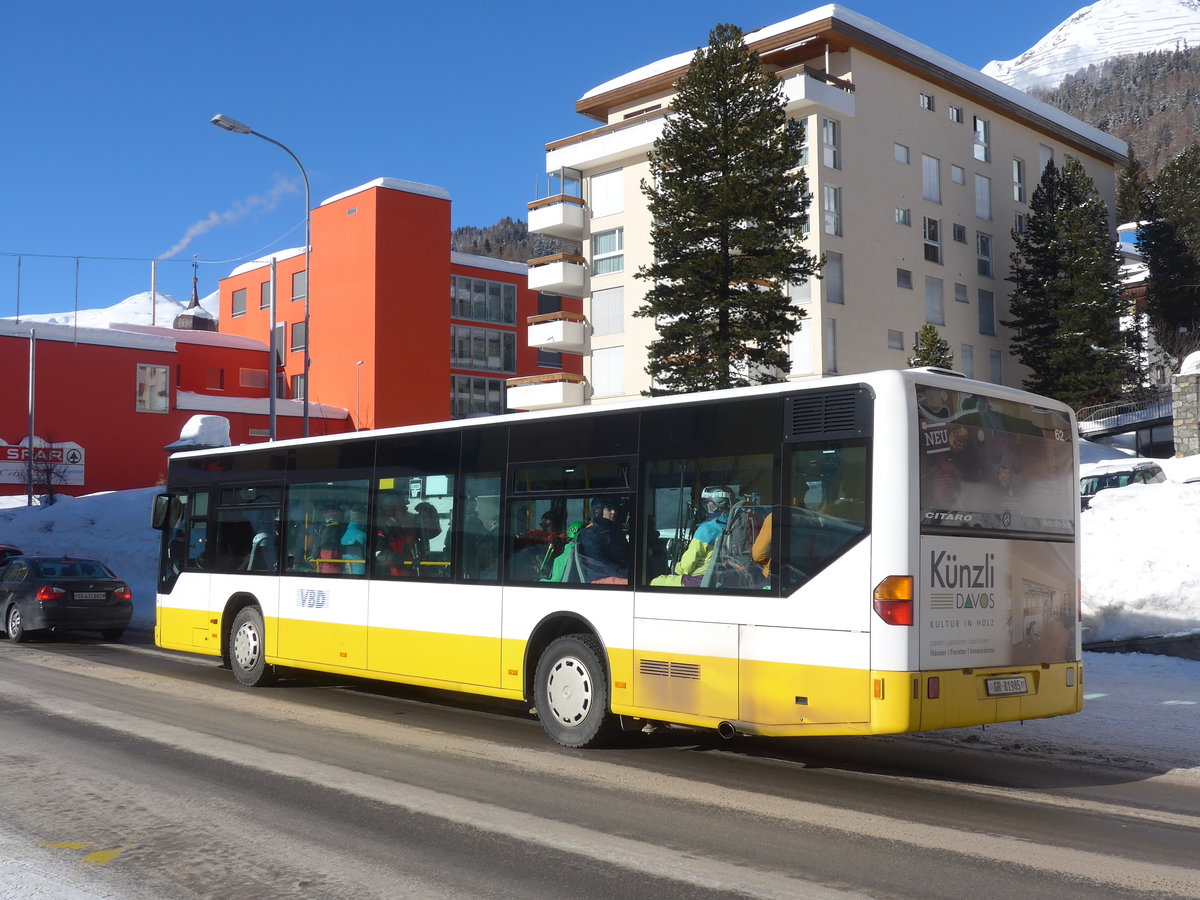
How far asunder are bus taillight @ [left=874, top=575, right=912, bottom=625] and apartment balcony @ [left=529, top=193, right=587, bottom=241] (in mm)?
44430

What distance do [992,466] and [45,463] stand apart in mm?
51936

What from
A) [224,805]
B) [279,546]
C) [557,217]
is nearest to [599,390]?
[557,217]

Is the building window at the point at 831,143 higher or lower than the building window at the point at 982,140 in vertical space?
lower

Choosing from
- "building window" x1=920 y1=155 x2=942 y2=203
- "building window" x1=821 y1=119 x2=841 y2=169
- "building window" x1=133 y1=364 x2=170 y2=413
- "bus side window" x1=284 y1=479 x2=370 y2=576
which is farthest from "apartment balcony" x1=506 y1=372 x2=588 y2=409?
"bus side window" x1=284 y1=479 x2=370 y2=576

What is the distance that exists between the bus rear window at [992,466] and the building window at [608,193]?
42.4 m

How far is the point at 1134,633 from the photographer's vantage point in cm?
1452

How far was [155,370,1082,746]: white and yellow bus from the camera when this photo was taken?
789 cm

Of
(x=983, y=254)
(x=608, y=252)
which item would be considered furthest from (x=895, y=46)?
(x=608, y=252)

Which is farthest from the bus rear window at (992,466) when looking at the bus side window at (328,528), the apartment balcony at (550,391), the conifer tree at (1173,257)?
the conifer tree at (1173,257)

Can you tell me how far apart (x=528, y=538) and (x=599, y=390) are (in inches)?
1571

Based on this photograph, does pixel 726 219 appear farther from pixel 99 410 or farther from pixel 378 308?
pixel 99 410

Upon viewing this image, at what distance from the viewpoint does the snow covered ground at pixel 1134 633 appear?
32.6 feet

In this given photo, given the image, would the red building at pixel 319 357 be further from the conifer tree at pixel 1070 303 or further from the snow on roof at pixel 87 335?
the conifer tree at pixel 1070 303

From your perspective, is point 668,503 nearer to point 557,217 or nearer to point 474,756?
point 474,756
